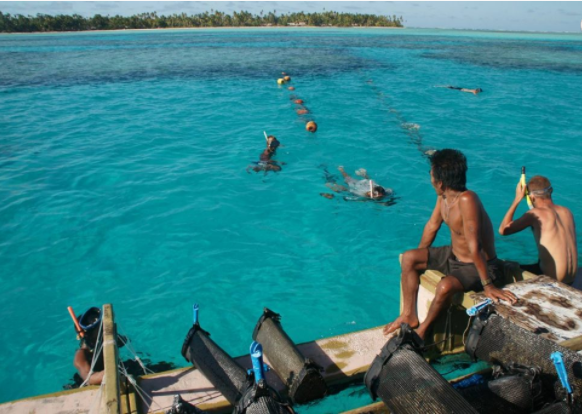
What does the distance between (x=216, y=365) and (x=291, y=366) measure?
0.67m

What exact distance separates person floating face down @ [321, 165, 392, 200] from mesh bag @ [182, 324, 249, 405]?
21.4 ft

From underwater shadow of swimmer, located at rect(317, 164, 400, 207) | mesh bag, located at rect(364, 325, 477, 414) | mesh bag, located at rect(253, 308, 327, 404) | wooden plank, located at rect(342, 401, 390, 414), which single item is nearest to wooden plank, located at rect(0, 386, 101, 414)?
mesh bag, located at rect(253, 308, 327, 404)

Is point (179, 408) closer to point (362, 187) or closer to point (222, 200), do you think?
point (222, 200)

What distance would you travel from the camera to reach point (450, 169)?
162 inches

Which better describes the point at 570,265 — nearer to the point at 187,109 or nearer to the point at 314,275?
the point at 314,275

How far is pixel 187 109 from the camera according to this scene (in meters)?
19.3

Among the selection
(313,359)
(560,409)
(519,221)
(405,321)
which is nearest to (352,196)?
(519,221)

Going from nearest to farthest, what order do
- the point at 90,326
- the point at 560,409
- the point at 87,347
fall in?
the point at 560,409, the point at 90,326, the point at 87,347

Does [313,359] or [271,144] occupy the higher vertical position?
[271,144]

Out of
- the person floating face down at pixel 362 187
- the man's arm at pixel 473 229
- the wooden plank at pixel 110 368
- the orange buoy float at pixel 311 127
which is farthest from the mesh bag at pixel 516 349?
the orange buoy float at pixel 311 127

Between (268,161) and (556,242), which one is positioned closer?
(556,242)

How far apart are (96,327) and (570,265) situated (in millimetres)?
5291

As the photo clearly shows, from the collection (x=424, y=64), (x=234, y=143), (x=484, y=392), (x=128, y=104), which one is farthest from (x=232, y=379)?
(x=424, y=64)

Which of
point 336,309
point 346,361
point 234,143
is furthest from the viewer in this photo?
point 234,143
